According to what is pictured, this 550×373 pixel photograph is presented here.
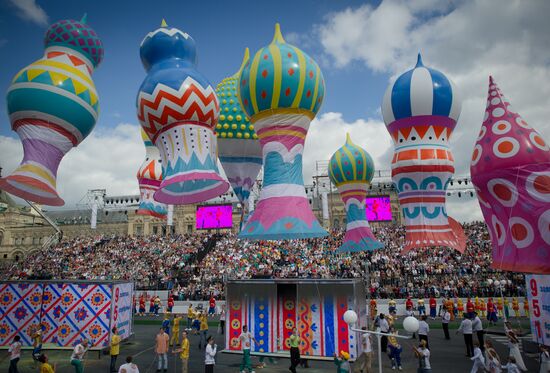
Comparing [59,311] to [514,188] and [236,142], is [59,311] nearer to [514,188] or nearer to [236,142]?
[236,142]

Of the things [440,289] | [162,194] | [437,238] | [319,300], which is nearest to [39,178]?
[162,194]

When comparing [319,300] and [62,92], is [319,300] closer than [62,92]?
No

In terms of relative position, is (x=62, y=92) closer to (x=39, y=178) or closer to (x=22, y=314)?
(x=39, y=178)

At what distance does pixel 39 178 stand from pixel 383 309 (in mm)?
18390

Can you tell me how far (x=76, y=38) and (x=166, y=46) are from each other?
2.60 metres

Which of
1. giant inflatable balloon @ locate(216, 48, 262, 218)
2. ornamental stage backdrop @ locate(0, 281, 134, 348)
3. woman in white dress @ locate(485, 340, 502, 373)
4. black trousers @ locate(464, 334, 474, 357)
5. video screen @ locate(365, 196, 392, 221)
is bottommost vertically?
black trousers @ locate(464, 334, 474, 357)

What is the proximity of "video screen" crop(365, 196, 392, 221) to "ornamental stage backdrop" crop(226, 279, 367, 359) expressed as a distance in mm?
28560

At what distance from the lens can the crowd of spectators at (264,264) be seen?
2461 cm

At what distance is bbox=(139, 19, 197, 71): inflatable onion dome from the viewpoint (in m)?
11.1

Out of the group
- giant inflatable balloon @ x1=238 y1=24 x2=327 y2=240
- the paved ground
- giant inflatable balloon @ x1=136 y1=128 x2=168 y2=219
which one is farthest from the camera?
giant inflatable balloon @ x1=136 y1=128 x2=168 y2=219

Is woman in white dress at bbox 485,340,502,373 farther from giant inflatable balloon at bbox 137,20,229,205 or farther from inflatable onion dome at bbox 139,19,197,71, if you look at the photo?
inflatable onion dome at bbox 139,19,197,71

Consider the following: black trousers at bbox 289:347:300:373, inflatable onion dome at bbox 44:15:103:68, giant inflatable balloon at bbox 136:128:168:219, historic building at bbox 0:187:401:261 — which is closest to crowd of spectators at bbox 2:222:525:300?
giant inflatable balloon at bbox 136:128:168:219

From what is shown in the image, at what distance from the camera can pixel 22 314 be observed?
12789 millimetres

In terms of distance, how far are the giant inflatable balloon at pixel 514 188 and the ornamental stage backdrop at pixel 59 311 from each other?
11.2 m
